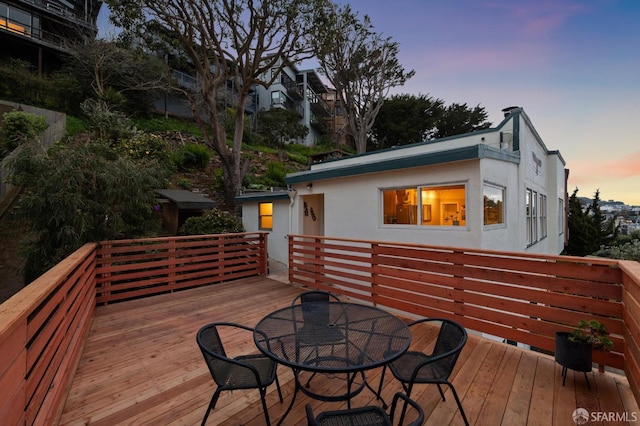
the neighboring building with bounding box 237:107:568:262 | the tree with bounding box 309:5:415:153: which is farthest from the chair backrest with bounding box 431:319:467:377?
the tree with bounding box 309:5:415:153

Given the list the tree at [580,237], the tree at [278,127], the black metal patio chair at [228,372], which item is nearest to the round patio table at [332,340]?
the black metal patio chair at [228,372]

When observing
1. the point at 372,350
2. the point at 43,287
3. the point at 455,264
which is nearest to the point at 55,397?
the point at 43,287

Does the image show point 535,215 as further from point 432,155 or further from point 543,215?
point 432,155

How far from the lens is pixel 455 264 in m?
3.52

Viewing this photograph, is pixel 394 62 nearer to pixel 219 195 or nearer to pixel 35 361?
pixel 219 195

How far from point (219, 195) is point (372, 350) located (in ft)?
38.9

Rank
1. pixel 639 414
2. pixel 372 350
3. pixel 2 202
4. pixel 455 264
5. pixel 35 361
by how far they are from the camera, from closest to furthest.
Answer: pixel 35 361, pixel 372 350, pixel 639 414, pixel 455 264, pixel 2 202

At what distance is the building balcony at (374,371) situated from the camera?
2.00 meters

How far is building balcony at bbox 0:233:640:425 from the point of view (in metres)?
2.00

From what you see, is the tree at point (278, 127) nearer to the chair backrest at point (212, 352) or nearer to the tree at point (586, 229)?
the tree at point (586, 229)

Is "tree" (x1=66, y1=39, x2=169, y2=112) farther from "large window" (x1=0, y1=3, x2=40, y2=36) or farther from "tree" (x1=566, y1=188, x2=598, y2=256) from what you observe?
"tree" (x1=566, y1=188, x2=598, y2=256)

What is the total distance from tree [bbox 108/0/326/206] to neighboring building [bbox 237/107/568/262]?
485 centimetres

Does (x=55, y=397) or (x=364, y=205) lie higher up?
(x=364, y=205)

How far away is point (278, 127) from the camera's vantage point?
22.8 meters
